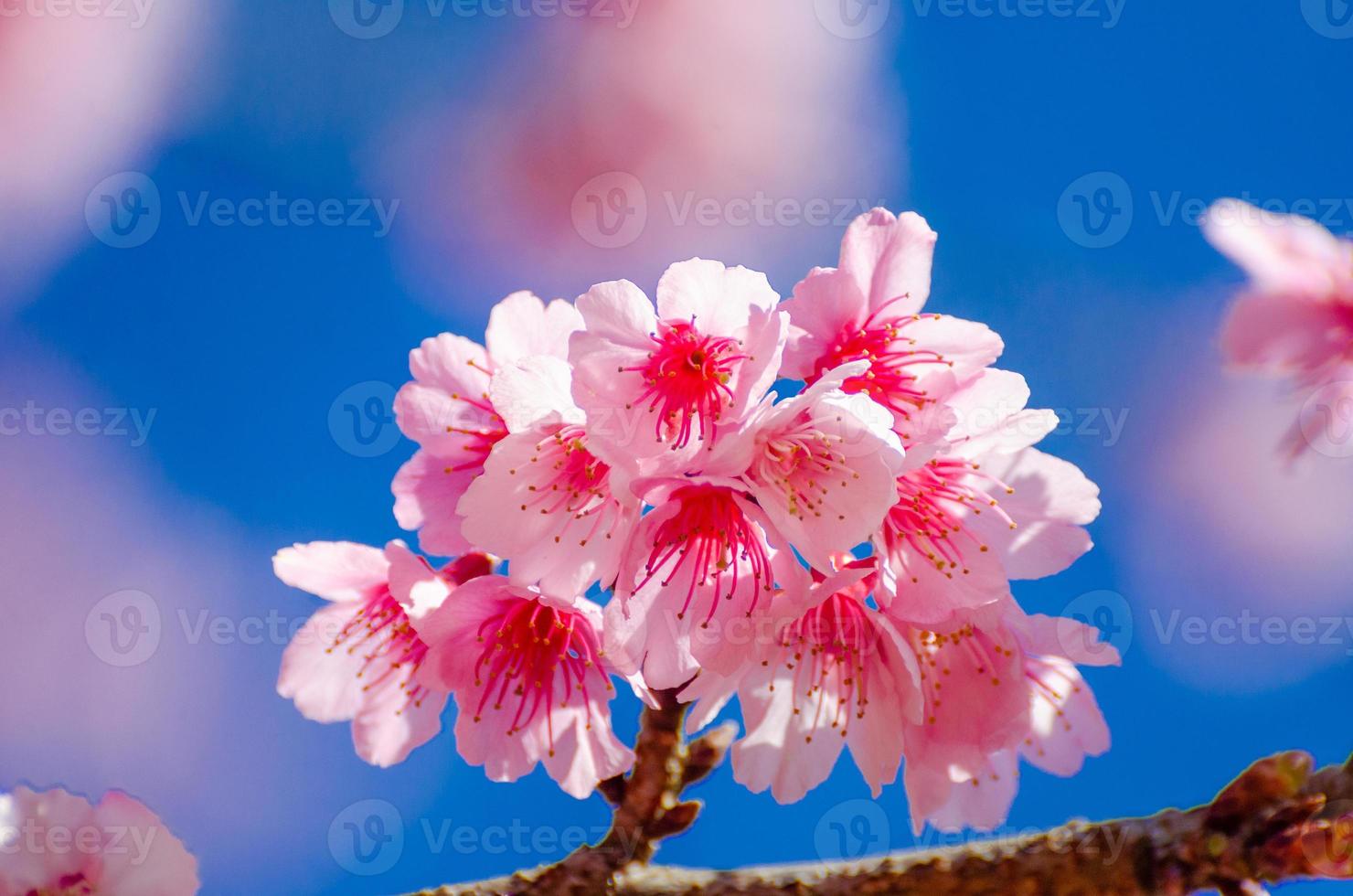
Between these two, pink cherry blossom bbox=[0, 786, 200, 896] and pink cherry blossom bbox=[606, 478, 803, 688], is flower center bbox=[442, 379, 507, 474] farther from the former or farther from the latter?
pink cherry blossom bbox=[0, 786, 200, 896]

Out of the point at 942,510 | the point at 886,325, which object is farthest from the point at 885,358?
the point at 942,510

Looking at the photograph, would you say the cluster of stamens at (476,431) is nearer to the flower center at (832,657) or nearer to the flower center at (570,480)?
the flower center at (570,480)

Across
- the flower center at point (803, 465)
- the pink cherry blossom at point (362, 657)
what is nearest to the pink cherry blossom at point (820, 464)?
the flower center at point (803, 465)

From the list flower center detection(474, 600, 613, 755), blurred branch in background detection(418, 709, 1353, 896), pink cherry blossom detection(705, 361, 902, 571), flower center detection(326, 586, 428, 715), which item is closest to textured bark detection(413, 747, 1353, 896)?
blurred branch in background detection(418, 709, 1353, 896)

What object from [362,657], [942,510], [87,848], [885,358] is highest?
[885,358]

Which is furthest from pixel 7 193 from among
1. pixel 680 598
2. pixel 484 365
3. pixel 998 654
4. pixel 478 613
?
pixel 998 654

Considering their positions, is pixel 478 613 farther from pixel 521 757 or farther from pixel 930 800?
pixel 930 800

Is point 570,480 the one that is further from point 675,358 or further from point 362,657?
point 362,657
